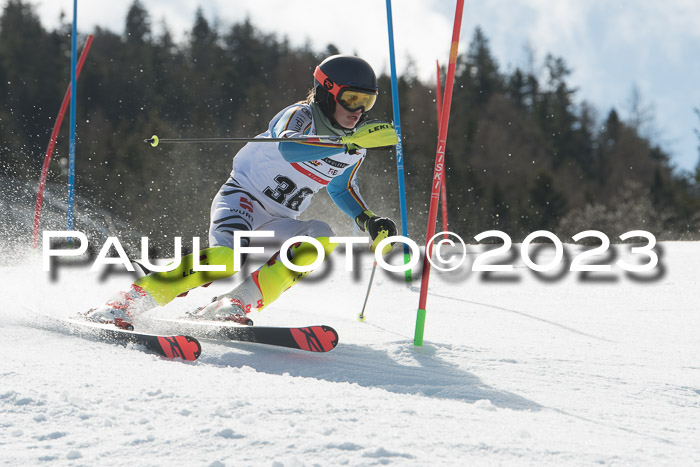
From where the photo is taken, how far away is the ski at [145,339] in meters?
2.44

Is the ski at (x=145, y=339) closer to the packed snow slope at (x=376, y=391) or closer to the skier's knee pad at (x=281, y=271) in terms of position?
the packed snow slope at (x=376, y=391)

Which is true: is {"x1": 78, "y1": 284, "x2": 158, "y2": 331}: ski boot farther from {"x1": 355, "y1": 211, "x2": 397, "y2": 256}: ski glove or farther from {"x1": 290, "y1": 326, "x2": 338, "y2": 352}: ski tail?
{"x1": 355, "y1": 211, "x2": 397, "y2": 256}: ski glove

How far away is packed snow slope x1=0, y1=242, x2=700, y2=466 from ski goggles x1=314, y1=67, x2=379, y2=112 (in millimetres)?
1083

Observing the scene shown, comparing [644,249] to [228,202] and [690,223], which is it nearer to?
[228,202]

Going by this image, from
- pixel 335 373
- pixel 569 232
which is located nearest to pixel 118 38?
pixel 569 232

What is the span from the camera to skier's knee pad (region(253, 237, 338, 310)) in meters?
3.04

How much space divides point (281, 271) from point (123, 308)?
697 millimetres

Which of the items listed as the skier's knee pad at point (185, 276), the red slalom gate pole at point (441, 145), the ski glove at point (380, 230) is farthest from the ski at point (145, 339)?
the ski glove at point (380, 230)

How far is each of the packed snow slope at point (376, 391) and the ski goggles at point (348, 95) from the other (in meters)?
1.08

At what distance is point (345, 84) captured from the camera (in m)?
3.09

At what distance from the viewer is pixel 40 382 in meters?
1.78

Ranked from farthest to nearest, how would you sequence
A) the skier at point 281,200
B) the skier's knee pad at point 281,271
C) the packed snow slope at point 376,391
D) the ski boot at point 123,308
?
1. the skier's knee pad at point 281,271
2. the skier at point 281,200
3. the ski boot at point 123,308
4. the packed snow slope at point 376,391

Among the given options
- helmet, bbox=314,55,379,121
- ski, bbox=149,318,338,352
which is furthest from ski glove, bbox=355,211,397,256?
ski, bbox=149,318,338,352

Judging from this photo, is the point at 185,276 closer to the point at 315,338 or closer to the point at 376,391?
the point at 315,338
